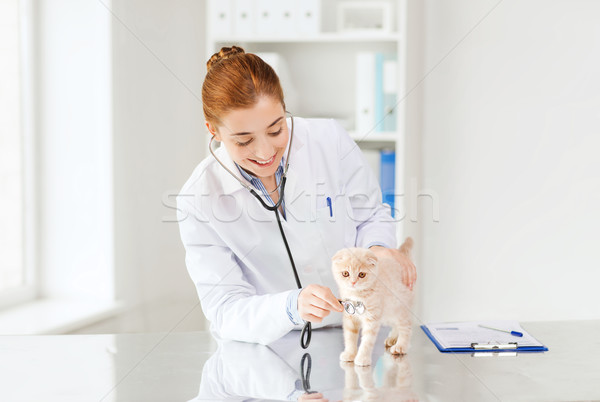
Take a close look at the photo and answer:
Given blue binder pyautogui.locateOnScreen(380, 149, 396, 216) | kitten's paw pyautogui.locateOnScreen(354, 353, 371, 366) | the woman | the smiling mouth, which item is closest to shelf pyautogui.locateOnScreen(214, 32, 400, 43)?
blue binder pyautogui.locateOnScreen(380, 149, 396, 216)

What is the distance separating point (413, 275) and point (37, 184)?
126cm

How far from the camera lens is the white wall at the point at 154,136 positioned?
6.00ft

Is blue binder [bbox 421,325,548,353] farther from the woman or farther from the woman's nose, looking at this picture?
the woman's nose

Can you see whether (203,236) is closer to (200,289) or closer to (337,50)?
(200,289)

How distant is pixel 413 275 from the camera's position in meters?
1.03

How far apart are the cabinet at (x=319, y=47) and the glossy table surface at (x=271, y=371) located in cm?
96

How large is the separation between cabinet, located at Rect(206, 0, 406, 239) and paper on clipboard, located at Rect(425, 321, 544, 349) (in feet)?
2.66

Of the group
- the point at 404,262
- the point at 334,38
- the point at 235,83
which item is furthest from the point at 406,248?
the point at 334,38

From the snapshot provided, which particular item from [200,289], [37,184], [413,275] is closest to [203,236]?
[200,289]

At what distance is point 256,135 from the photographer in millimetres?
1058

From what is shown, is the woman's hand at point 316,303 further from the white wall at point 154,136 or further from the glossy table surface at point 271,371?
the white wall at point 154,136

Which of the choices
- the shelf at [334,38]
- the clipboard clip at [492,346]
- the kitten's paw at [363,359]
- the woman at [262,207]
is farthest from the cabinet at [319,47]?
the kitten's paw at [363,359]

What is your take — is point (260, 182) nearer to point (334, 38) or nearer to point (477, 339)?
point (477, 339)

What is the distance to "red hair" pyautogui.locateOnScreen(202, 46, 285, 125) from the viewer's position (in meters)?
1.03
